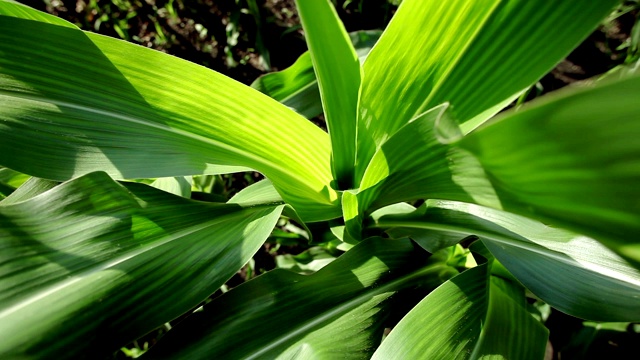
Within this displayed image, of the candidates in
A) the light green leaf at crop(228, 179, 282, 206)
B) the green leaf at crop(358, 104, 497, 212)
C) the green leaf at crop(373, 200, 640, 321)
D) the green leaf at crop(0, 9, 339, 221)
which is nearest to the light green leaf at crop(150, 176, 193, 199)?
the light green leaf at crop(228, 179, 282, 206)

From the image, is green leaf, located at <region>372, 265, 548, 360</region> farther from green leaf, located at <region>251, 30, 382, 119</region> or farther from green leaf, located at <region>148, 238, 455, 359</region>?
green leaf, located at <region>251, 30, 382, 119</region>

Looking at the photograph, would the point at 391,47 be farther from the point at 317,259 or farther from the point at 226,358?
the point at 317,259

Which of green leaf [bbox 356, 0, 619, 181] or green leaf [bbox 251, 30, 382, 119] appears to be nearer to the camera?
green leaf [bbox 356, 0, 619, 181]

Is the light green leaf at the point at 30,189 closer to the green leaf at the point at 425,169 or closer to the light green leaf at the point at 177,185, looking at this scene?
the light green leaf at the point at 177,185

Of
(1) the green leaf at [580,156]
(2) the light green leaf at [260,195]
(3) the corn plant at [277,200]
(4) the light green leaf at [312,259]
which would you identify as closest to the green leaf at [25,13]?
(3) the corn plant at [277,200]

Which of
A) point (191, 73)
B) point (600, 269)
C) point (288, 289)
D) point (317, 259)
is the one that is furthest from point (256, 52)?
point (600, 269)

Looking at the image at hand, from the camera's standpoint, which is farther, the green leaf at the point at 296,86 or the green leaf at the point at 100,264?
the green leaf at the point at 296,86

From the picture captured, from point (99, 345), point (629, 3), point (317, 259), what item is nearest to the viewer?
point (99, 345)

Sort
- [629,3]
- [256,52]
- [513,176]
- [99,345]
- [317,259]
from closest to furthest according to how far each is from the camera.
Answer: [513,176] < [99,345] < [317,259] < [629,3] < [256,52]

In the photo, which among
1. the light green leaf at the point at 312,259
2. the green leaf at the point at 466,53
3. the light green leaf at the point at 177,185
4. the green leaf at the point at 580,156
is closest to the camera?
the green leaf at the point at 580,156
